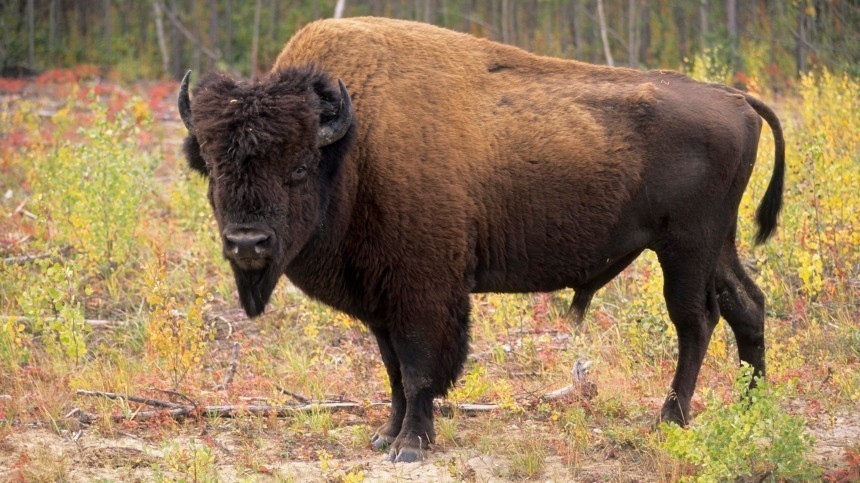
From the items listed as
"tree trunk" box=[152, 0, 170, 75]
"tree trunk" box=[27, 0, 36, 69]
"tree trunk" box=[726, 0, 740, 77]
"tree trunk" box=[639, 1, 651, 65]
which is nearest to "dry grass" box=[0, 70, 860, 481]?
"tree trunk" box=[726, 0, 740, 77]

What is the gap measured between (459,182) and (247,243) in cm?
132

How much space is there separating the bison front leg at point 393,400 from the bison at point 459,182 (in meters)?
0.01

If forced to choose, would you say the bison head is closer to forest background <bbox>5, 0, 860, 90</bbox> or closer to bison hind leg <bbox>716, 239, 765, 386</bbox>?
bison hind leg <bbox>716, 239, 765, 386</bbox>

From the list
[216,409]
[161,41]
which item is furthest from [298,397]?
[161,41]

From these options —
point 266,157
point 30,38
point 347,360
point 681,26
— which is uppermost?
point 266,157

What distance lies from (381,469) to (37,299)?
2886 mm

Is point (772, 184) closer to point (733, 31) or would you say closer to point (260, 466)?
point (260, 466)

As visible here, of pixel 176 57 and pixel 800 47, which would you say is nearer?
pixel 800 47

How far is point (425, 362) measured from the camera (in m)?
5.20

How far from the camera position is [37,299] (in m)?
6.52

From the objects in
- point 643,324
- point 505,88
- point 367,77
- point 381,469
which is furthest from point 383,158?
point 643,324

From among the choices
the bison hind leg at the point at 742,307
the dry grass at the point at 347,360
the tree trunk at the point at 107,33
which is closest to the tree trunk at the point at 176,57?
the tree trunk at the point at 107,33

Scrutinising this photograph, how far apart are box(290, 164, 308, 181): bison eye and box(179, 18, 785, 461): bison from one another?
2 cm

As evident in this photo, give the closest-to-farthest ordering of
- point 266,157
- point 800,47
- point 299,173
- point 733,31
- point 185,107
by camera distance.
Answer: point 266,157 < point 299,173 < point 185,107 < point 800,47 < point 733,31
